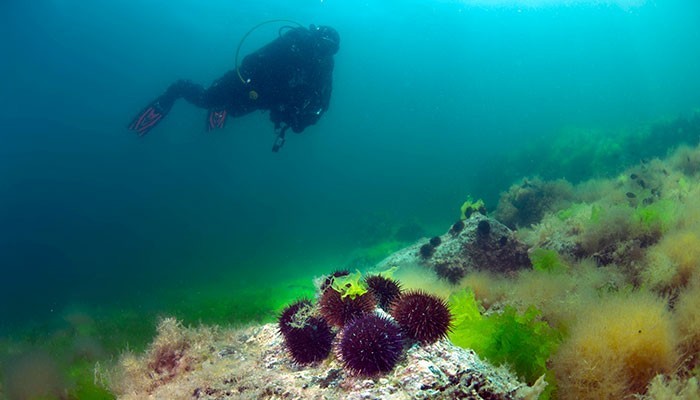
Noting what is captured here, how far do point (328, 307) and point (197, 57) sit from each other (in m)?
74.5

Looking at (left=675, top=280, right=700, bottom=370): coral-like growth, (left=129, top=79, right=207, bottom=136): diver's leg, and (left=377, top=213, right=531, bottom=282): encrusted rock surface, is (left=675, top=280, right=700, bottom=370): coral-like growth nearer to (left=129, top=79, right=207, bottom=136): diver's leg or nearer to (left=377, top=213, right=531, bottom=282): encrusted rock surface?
A: (left=377, top=213, right=531, bottom=282): encrusted rock surface

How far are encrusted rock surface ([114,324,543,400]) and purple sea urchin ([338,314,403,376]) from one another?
0.23 feet

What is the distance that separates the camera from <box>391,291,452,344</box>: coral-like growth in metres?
2.77

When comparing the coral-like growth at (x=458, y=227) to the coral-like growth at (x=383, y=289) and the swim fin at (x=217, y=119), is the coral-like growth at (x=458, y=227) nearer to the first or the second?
the coral-like growth at (x=383, y=289)

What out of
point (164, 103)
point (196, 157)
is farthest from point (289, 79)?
point (196, 157)

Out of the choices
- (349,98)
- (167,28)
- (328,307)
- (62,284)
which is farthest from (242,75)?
(349,98)

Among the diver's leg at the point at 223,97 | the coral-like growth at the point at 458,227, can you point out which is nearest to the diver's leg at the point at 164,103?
the diver's leg at the point at 223,97

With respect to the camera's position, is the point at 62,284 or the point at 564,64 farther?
the point at 564,64

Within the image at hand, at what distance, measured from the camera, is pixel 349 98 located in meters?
132

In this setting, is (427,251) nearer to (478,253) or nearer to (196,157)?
(478,253)

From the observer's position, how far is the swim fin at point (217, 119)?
47.1 ft

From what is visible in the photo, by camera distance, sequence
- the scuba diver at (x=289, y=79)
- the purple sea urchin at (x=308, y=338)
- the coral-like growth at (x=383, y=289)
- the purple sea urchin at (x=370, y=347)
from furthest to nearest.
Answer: the scuba diver at (x=289, y=79) < the coral-like growth at (x=383, y=289) < the purple sea urchin at (x=308, y=338) < the purple sea urchin at (x=370, y=347)

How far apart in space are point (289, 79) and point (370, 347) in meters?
11.6

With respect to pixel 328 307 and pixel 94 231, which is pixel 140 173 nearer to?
pixel 94 231
